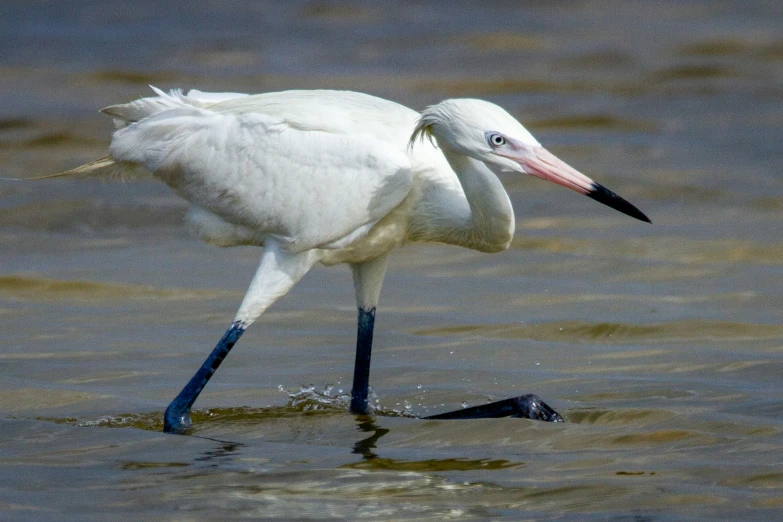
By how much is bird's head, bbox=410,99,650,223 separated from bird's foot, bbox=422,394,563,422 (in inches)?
43.1

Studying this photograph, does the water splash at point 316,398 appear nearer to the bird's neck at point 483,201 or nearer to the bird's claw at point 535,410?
the bird's claw at point 535,410

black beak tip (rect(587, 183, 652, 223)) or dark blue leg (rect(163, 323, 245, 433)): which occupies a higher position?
black beak tip (rect(587, 183, 652, 223))

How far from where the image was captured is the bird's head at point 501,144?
231 inches

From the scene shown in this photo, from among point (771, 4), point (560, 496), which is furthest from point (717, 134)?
point (560, 496)

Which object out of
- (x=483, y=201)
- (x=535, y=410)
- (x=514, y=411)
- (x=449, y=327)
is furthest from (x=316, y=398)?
(x=449, y=327)

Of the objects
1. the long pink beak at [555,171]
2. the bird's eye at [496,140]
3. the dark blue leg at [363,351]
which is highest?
the bird's eye at [496,140]

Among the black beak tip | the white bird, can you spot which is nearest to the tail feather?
the white bird

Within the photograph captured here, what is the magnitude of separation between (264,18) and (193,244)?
38.7 feet

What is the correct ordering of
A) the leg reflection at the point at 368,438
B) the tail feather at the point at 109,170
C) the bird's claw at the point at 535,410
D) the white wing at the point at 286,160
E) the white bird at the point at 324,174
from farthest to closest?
1. the tail feather at the point at 109,170
2. the bird's claw at the point at 535,410
3. the white wing at the point at 286,160
4. the white bird at the point at 324,174
5. the leg reflection at the point at 368,438

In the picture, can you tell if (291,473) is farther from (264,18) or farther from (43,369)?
(264,18)

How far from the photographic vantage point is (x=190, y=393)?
6285 mm

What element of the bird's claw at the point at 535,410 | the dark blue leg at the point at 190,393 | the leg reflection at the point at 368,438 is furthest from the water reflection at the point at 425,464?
the dark blue leg at the point at 190,393

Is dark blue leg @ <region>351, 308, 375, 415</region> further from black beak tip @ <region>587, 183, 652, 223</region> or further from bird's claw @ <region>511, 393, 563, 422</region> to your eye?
black beak tip @ <region>587, 183, 652, 223</region>

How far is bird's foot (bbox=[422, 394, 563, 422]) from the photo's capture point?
6344mm
